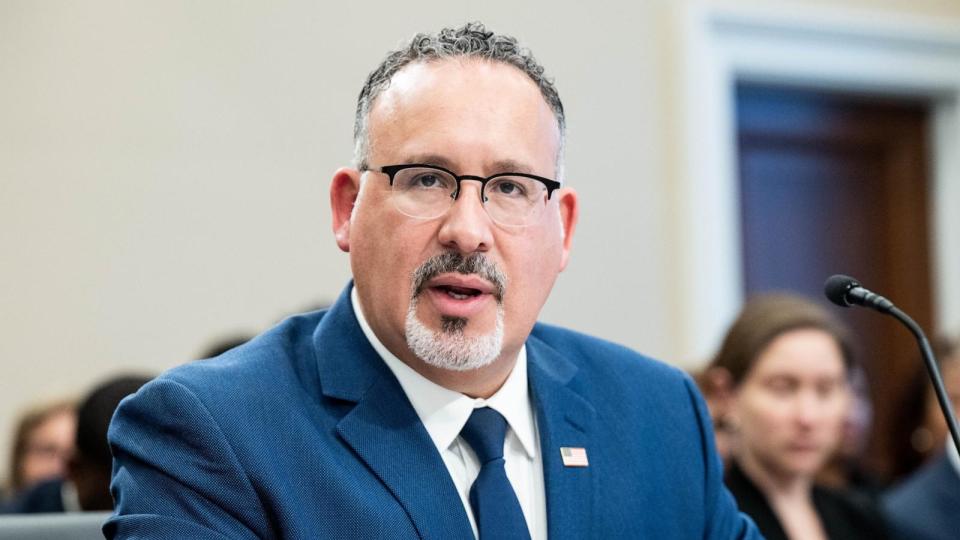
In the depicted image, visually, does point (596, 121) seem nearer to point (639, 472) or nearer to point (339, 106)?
point (339, 106)

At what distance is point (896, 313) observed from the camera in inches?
67.7

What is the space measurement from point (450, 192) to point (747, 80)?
3676mm

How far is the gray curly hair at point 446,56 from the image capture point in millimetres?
1774

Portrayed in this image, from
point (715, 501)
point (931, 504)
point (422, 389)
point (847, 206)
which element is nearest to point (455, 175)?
point (422, 389)

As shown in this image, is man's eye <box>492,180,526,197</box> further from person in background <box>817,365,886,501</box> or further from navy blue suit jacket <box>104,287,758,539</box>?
person in background <box>817,365,886,501</box>

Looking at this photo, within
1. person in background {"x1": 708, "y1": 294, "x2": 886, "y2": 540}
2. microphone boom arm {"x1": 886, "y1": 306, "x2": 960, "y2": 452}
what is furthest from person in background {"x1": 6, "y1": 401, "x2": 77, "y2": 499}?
microphone boom arm {"x1": 886, "y1": 306, "x2": 960, "y2": 452}

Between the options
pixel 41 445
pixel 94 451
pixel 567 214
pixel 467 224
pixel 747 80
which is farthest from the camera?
pixel 747 80

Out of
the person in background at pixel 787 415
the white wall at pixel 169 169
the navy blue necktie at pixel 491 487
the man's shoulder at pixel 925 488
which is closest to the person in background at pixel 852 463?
the man's shoulder at pixel 925 488

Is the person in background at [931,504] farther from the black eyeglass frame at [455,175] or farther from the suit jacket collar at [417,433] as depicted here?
the black eyeglass frame at [455,175]

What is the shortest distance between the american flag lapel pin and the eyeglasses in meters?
0.33

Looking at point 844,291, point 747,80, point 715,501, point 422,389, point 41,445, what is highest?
point 747,80

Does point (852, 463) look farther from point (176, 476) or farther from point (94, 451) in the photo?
point (176, 476)

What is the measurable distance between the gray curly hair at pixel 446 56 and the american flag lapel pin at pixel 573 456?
379 mm

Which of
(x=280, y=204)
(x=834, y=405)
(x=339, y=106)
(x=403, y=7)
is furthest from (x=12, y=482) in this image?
(x=834, y=405)
